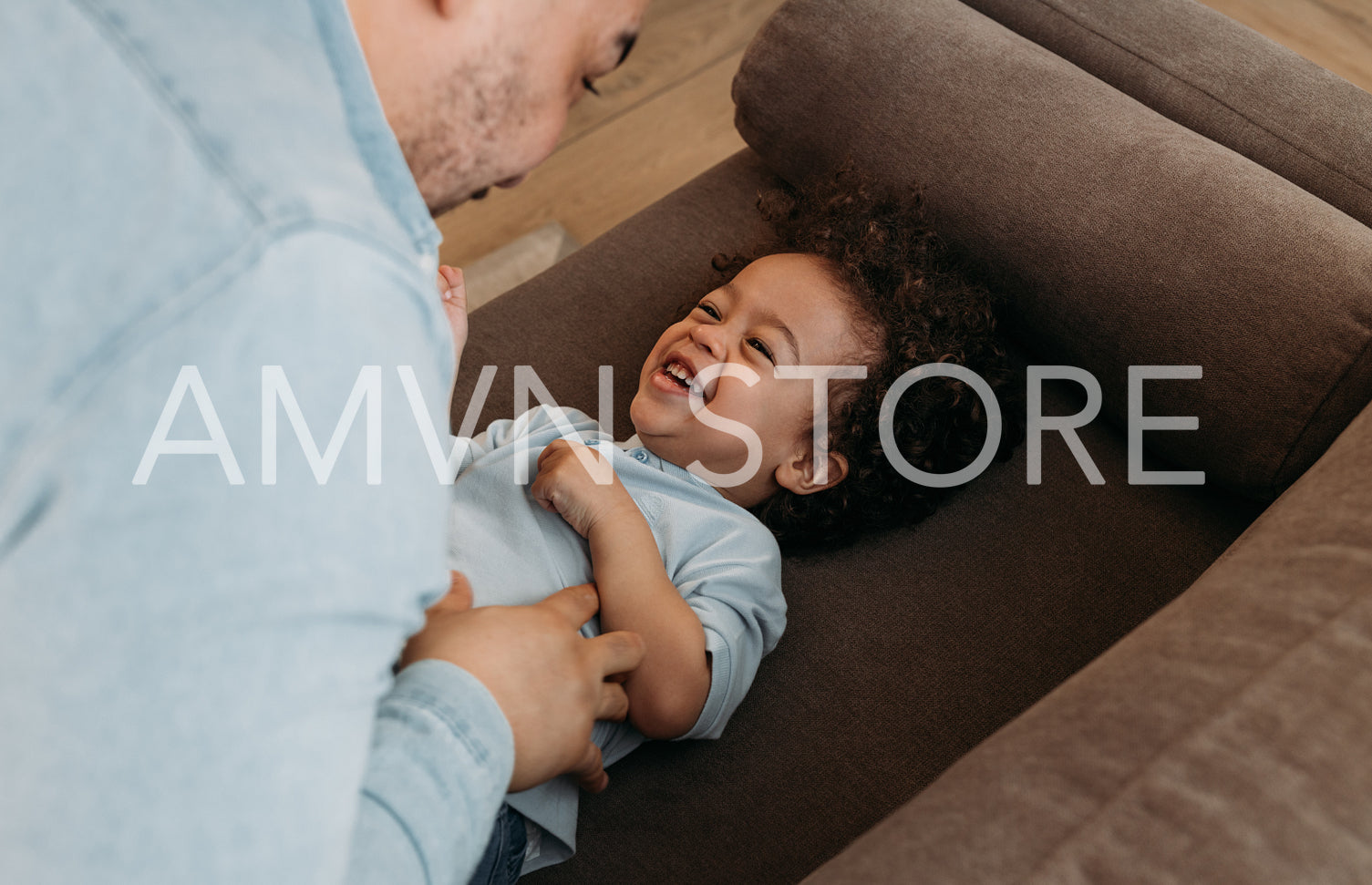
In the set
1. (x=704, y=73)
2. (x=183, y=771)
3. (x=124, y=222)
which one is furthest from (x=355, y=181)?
(x=704, y=73)

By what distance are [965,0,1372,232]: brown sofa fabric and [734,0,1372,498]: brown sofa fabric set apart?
0.09 metres

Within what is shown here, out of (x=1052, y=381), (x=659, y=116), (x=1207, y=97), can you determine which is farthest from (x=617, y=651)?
(x=659, y=116)

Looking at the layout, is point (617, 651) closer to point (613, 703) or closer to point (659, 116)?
point (613, 703)

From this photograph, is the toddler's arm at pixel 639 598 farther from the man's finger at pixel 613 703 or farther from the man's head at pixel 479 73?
the man's head at pixel 479 73

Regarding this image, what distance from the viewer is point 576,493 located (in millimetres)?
1043

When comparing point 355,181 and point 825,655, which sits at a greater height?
point 355,181

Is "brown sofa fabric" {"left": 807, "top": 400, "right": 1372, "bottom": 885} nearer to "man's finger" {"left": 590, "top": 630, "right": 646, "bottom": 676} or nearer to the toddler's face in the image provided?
"man's finger" {"left": 590, "top": 630, "right": 646, "bottom": 676}

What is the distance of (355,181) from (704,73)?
2.11 meters

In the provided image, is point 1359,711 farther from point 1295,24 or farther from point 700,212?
point 1295,24

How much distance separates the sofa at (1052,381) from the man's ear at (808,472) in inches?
4.0

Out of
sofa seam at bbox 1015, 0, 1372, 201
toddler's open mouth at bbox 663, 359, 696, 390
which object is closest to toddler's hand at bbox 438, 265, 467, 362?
toddler's open mouth at bbox 663, 359, 696, 390

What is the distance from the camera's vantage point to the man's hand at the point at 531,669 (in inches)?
26.0

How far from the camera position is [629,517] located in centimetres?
105

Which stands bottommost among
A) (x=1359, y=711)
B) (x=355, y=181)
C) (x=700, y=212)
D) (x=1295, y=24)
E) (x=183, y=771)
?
(x=1295, y=24)
